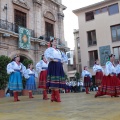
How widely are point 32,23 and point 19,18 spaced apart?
1.26 meters

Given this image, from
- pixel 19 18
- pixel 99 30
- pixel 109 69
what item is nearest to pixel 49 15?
pixel 19 18

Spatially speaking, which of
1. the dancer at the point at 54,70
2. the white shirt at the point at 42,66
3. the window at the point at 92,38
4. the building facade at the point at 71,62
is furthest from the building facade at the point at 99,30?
the dancer at the point at 54,70

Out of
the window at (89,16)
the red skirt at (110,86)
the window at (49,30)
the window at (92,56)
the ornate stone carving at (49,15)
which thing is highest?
the window at (89,16)

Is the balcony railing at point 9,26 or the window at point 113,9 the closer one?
the balcony railing at point 9,26

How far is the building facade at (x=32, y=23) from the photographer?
15203mm

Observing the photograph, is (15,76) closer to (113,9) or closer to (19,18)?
(19,18)

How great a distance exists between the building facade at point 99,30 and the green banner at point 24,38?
9.71 m

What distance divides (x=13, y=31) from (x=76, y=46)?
69.8 feet

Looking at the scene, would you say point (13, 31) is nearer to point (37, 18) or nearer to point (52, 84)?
point (37, 18)

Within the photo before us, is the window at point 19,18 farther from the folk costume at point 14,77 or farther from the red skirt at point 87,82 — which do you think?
the folk costume at point 14,77

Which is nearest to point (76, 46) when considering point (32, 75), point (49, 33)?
point (49, 33)

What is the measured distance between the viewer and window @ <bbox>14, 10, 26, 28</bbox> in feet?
54.4

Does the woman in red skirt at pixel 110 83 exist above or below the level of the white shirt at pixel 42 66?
below

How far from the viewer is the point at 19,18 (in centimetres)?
1694
